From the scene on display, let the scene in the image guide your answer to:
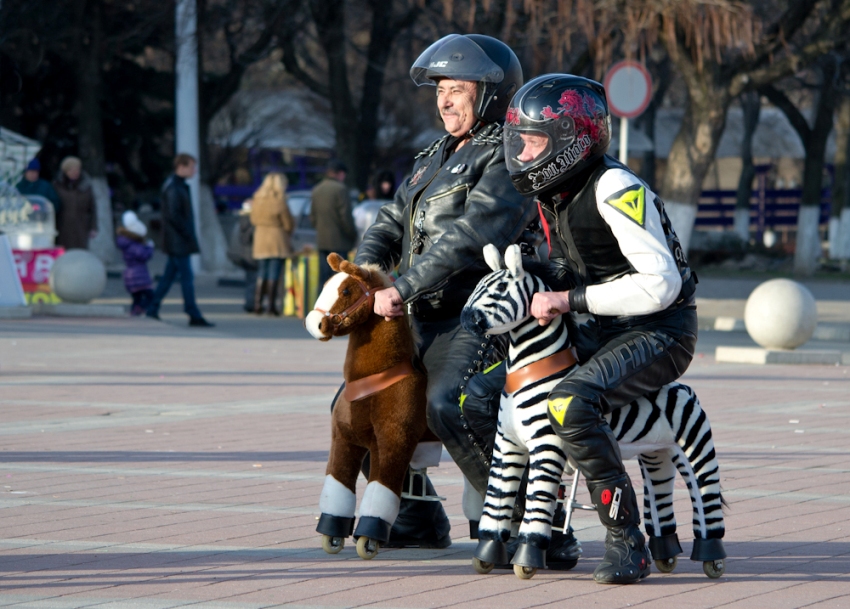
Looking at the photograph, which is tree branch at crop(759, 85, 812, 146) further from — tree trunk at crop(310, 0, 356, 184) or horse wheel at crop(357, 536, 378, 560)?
horse wheel at crop(357, 536, 378, 560)

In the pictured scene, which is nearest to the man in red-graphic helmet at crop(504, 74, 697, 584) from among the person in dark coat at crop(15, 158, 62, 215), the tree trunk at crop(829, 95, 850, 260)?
the person in dark coat at crop(15, 158, 62, 215)

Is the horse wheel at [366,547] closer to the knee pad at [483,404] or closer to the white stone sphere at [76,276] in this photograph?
the knee pad at [483,404]

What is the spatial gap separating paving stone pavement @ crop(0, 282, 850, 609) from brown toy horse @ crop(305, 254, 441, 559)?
21 cm

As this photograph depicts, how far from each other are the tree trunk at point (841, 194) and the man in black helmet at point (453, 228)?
1026 inches

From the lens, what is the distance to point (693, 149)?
17.0m

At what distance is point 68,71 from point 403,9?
745 cm

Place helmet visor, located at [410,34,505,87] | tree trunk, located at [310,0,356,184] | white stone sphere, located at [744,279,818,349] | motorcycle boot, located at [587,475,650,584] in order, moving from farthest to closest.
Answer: tree trunk, located at [310,0,356,184], white stone sphere, located at [744,279,818,349], helmet visor, located at [410,34,505,87], motorcycle boot, located at [587,475,650,584]

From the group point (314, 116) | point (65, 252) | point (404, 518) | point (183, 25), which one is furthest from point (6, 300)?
point (314, 116)

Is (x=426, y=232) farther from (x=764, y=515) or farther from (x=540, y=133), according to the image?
(x=764, y=515)

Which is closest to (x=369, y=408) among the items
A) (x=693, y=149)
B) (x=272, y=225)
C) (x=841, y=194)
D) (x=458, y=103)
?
(x=458, y=103)

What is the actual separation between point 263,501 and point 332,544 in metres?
1.15

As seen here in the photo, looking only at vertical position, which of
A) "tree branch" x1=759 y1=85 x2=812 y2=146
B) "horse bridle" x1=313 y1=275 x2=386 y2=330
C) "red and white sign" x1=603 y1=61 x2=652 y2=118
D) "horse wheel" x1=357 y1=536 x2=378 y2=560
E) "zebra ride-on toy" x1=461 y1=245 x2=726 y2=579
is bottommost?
"horse wheel" x1=357 y1=536 x2=378 y2=560

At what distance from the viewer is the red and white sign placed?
1432 cm

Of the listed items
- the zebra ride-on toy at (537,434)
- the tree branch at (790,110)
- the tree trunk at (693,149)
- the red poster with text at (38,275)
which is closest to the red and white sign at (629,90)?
the tree trunk at (693,149)
